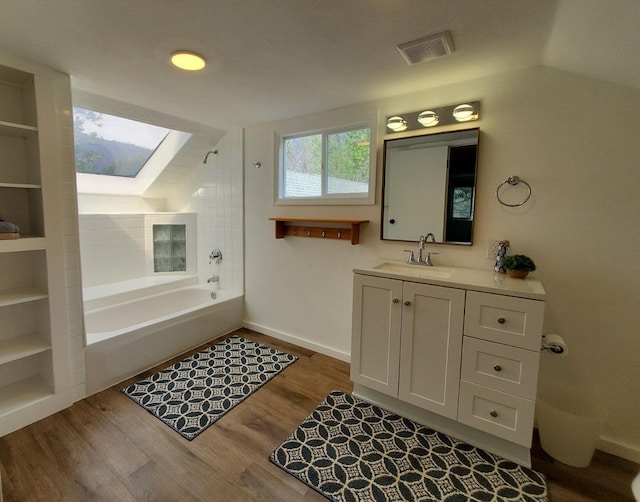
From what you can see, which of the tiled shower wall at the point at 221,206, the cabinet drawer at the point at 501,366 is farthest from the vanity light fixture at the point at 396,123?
the tiled shower wall at the point at 221,206

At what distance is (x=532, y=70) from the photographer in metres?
1.85

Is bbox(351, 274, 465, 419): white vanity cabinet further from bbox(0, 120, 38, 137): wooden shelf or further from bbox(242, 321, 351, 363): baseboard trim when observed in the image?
bbox(0, 120, 38, 137): wooden shelf

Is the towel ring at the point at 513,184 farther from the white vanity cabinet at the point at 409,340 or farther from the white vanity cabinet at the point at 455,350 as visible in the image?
the white vanity cabinet at the point at 409,340

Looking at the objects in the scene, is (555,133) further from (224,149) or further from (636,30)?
(224,149)

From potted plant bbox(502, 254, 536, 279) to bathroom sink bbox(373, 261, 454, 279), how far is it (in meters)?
0.34

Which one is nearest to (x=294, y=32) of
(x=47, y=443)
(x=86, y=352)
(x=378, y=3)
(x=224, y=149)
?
(x=378, y=3)

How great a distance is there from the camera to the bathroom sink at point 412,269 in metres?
2.09

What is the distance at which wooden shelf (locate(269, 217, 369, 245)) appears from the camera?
253 cm

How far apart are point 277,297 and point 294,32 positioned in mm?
2337

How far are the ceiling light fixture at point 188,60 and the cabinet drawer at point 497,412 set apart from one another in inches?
96.0

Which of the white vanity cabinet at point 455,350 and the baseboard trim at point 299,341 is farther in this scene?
the baseboard trim at point 299,341

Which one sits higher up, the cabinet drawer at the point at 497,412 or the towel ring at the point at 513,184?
the towel ring at the point at 513,184

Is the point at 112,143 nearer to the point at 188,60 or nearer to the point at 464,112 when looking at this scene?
the point at 188,60

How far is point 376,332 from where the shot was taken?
207cm
